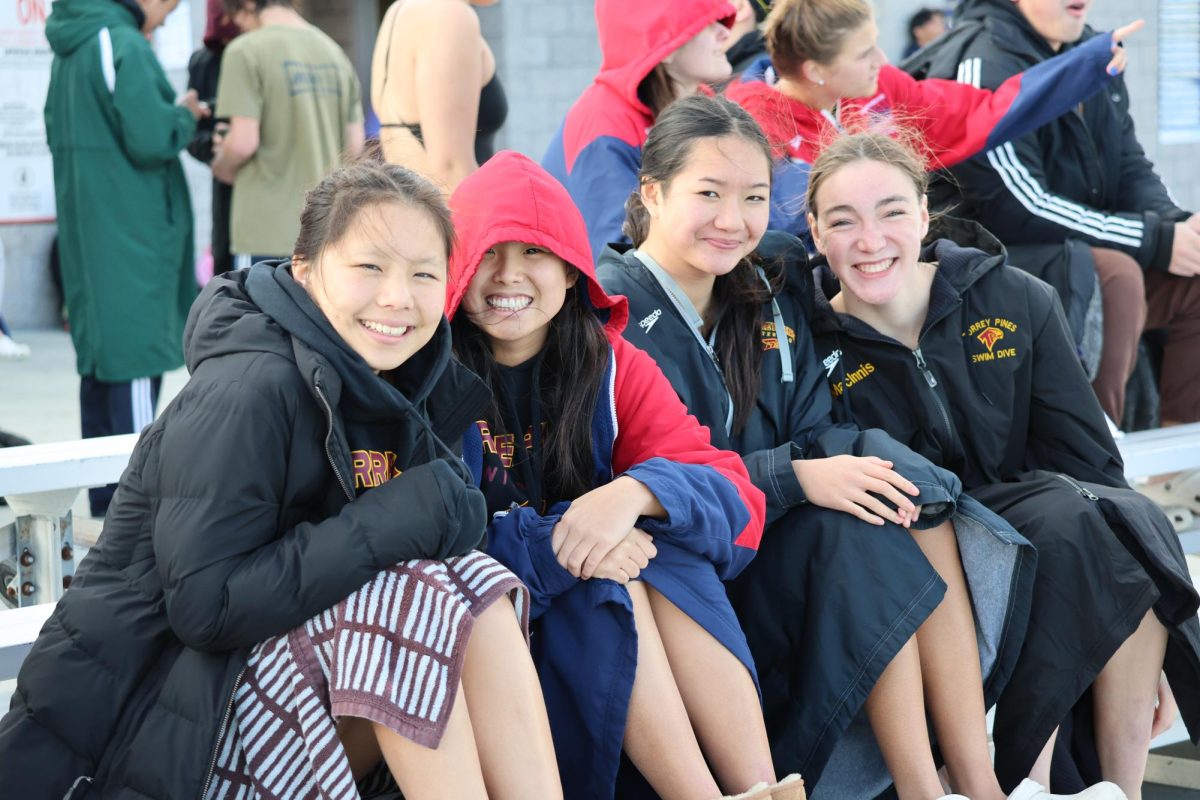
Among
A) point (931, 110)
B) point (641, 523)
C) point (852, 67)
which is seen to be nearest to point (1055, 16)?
point (931, 110)

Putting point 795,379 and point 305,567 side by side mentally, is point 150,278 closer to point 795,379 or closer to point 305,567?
point 795,379

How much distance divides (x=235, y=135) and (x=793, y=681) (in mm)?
3005

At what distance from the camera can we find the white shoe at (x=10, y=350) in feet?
25.6

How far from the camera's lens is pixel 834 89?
138 inches

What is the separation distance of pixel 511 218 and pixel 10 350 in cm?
626

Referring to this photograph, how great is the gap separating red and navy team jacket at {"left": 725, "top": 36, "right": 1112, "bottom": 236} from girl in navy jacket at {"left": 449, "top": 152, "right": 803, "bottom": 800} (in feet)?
3.17

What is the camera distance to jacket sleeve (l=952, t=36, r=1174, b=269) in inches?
154

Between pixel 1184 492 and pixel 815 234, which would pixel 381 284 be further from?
pixel 1184 492

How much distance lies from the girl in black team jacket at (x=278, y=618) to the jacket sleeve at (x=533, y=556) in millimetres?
175

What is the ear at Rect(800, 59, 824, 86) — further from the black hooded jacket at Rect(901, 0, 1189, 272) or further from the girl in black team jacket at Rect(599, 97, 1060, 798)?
the girl in black team jacket at Rect(599, 97, 1060, 798)

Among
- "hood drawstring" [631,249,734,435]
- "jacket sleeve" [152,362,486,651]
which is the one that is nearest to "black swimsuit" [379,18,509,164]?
"hood drawstring" [631,249,734,435]

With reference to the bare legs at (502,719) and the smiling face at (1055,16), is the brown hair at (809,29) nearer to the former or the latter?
the smiling face at (1055,16)

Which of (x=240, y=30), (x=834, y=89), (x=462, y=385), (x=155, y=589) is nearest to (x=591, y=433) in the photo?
(x=462, y=385)

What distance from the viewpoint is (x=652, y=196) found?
2.78 meters
